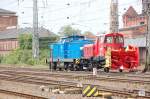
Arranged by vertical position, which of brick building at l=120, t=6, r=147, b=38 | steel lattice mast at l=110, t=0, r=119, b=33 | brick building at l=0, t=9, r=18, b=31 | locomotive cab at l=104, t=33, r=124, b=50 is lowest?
locomotive cab at l=104, t=33, r=124, b=50

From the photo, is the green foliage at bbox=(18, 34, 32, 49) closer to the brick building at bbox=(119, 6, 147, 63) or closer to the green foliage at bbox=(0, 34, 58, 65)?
the green foliage at bbox=(0, 34, 58, 65)

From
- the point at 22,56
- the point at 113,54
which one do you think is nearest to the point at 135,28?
the point at 22,56

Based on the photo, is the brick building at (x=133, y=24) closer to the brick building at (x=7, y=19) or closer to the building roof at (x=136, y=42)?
the building roof at (x=136, y=42)

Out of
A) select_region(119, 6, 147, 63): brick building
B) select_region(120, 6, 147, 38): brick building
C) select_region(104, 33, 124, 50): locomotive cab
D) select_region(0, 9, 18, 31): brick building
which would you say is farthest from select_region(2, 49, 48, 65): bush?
select_region(0, 9, 18, 31): brick building

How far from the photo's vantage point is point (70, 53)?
121ft

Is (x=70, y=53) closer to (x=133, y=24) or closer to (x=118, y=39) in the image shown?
(x=118, y=39)

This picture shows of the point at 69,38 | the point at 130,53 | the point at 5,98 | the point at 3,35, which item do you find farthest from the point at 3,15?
the point at 5,98

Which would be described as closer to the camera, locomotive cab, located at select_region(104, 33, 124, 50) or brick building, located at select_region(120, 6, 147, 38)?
locomotive cab, located at select_region(104, 33, 124, 50)

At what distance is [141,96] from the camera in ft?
44.7

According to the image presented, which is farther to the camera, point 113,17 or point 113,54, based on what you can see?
point 113,17

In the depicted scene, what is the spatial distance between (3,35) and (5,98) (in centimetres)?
9028

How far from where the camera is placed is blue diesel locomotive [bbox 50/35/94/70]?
117 feet

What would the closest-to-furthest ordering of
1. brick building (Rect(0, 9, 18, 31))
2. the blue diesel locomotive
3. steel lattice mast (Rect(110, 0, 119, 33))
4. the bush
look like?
the blue diesel locomotive → steel lattice mast (Rect(110, 0, 119, 33)) → the bush → brick building (Rect(0, 9, 18, 31))

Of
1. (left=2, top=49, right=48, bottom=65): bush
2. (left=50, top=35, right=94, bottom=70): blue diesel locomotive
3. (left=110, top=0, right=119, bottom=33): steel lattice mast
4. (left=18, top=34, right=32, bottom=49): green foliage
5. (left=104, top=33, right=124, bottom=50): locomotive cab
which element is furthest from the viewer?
(left=18, top=34, right=32, bottom=49): green foliage
